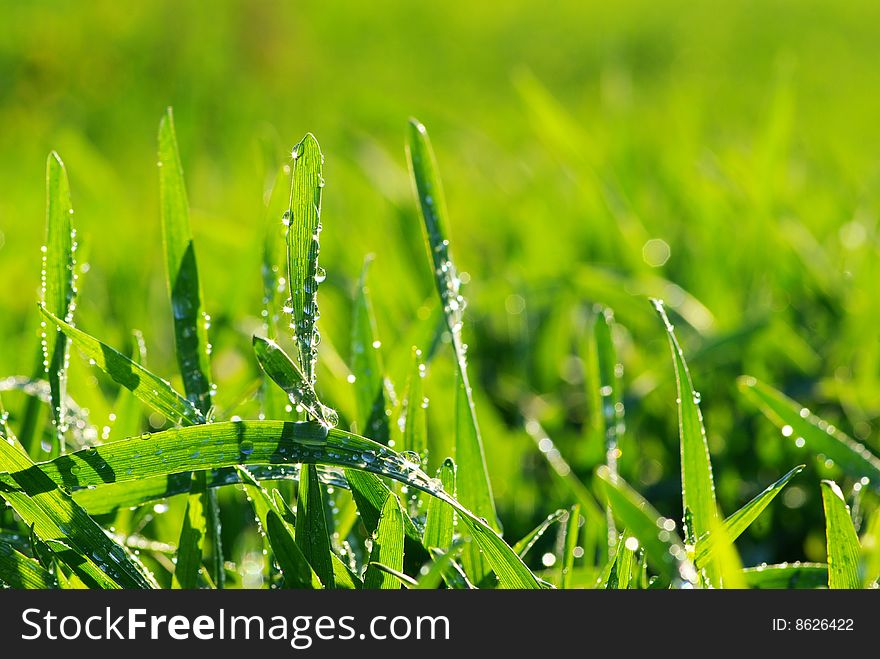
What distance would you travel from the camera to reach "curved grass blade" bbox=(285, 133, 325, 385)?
0.43 metres

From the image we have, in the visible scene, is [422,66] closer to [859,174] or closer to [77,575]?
[859,174]

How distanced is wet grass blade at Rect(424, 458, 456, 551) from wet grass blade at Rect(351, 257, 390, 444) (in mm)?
81

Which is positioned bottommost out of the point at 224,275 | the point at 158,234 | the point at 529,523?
the point at 529,523

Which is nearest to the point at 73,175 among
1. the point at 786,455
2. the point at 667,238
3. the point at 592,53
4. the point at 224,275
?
the point at 224,275

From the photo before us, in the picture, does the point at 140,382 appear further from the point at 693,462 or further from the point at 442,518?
the point at 693,462

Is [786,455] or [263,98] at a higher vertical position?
[263,98]

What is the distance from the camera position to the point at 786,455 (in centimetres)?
79

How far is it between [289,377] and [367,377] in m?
0.15

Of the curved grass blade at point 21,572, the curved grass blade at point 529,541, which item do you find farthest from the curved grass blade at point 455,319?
the curved grass blade at point 21,572

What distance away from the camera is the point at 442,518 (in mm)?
481

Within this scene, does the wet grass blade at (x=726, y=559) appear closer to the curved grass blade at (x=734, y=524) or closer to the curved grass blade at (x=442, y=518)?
the curved grass blade at (x=734, y=524)

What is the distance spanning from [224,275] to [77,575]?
67 cm

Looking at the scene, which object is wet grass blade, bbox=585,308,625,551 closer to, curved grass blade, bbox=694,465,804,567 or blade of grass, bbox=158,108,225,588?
curved grass blade, bbox=694,465,804,567

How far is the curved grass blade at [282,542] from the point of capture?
440 mm
